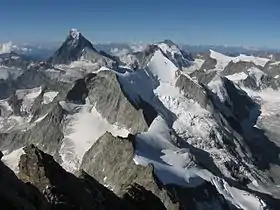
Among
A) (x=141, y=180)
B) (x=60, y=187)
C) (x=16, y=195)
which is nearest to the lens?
(x=16, y=195)

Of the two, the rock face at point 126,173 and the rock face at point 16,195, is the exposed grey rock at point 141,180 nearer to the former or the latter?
the rock face at point 126,173

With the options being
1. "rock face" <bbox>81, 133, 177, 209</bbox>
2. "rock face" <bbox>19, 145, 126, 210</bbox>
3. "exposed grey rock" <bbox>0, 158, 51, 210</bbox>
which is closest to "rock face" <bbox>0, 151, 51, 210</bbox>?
"exposed grey rock" <bbox>0, 158, 51, 210</bbox>

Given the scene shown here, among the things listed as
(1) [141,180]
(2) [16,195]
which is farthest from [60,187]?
(1) [141,180]

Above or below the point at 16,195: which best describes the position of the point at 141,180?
below

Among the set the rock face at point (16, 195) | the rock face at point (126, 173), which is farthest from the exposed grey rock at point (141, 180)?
the rock face at point (16, 195)

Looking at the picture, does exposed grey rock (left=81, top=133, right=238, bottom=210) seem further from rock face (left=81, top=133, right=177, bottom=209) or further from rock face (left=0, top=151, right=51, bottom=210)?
rock face (left=0, top=151, right=51, bottom=210)

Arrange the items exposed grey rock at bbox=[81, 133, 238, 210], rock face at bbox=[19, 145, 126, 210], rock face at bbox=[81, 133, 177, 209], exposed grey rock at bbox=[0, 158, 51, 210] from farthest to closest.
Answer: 1. exposed grey rock at bbox=[81, 133, 238, 210]
2. rock face at bbox=[81, 133, 177, 209]
3. rock face at bbox=[19, 145, 126, 210]
4. exposed grey rock at bbox=[0, 158, 51, 210]

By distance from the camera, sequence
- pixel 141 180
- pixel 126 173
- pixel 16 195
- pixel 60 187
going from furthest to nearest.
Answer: pixel 126 173
pixel 141 180
pixel 60 187
pixel 16 195

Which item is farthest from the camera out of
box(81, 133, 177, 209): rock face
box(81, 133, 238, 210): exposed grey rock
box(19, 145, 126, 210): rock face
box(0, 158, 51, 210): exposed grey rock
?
box(81, 133, 238, 210): exposed grey rock

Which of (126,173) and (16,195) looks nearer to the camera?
(16,195)

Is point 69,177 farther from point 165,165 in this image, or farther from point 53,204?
point 165,165

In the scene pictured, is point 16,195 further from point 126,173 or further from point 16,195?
point 126,173
